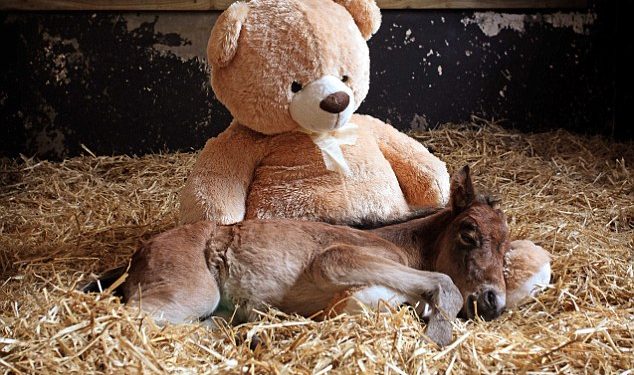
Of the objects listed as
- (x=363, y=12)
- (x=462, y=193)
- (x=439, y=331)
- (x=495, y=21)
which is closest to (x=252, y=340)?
(x=439, y=331)

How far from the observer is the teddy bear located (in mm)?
2947

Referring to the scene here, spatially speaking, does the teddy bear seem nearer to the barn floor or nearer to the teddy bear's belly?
the teddy bear's belly

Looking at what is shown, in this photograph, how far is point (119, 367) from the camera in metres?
2.07

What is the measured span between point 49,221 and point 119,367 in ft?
7.60

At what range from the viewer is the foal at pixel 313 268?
2.61m

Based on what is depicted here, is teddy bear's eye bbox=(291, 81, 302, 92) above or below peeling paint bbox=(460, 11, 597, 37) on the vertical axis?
above

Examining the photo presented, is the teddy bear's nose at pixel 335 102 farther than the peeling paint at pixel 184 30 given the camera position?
No

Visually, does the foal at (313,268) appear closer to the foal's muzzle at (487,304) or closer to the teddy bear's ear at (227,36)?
the foal's muzzle at (487,304)

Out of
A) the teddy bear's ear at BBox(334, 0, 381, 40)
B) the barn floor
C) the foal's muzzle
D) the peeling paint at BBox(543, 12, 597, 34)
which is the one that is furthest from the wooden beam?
the foal's muzzle

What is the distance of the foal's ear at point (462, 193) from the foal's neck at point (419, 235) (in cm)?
6

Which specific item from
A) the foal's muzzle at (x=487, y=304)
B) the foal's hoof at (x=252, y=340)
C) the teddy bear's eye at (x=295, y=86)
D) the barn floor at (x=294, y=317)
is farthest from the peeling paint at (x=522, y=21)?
the foal's hoof at (x=252, y=340)

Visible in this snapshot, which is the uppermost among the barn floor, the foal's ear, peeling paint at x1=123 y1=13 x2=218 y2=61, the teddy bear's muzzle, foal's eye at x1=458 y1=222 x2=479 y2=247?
the teddy bear's muzzle

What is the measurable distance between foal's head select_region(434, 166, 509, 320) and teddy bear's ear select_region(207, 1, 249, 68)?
1.03 m

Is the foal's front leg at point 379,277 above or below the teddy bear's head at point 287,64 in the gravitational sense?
below
